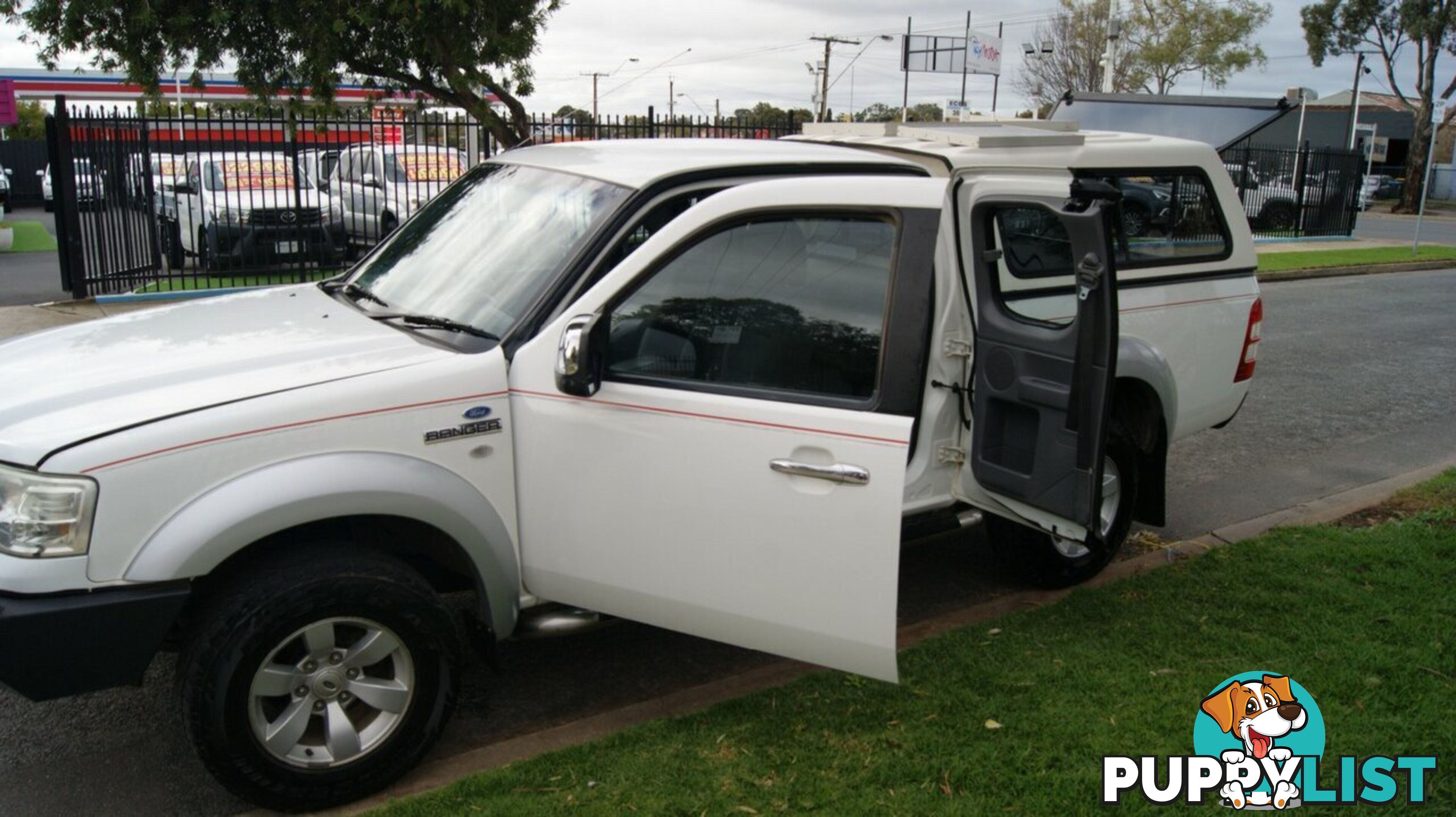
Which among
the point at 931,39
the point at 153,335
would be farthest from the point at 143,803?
the point at 931,39

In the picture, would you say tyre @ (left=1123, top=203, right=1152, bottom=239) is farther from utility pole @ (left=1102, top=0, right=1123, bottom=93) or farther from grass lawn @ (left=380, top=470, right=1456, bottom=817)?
utility pole @ (left=1102, top=0, right=1123, bottom=93)

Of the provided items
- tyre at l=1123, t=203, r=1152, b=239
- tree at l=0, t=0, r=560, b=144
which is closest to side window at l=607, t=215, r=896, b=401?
tyre at l=1123, t=203, r=1152, b=239

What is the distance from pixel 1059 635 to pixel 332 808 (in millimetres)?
2754

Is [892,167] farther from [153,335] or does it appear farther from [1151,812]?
[153,335]

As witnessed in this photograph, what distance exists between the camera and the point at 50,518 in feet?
9.92

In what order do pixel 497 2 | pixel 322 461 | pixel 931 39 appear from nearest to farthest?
pixel 322 461, pixel 497 2, pixel 931 39

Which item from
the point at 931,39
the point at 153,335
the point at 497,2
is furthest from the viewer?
the point at 931,39

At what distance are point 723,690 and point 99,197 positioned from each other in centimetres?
1289

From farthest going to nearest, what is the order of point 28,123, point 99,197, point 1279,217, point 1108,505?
1. point 28,123
2. point 1279,217
3. point 99,197
4. point 1108,505

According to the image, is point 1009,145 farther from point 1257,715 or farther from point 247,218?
point 247,218

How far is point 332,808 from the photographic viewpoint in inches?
135

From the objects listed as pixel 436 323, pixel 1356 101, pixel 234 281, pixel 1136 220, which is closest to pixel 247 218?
pixel 234 281

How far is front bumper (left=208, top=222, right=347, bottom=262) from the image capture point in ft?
49.3

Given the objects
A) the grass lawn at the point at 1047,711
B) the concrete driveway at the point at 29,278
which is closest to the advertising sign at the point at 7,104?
the concrete driveway at the point at 29,278
